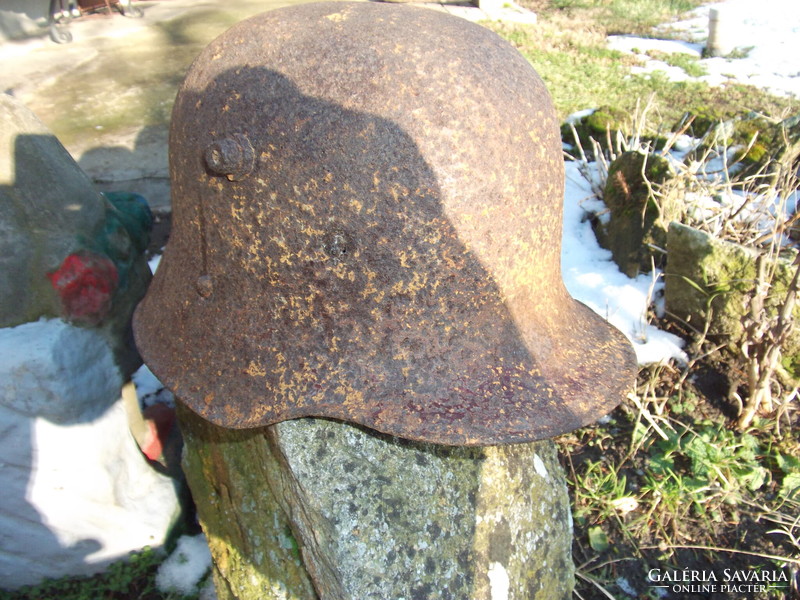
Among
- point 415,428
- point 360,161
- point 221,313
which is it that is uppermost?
point 360,161

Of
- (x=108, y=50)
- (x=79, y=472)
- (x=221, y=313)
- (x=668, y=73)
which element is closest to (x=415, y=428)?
(x=221, y=313)

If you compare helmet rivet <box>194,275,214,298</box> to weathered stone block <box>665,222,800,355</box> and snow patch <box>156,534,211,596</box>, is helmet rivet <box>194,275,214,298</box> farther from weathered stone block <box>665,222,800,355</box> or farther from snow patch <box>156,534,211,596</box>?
weathered stone block <box>665,222,800,355</box>

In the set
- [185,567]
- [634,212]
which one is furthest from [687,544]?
[185,567]

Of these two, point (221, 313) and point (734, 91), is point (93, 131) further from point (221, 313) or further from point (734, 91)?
point (734, 91)

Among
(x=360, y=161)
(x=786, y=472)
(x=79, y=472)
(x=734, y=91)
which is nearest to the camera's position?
(x=360, y=161)

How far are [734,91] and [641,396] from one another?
4.42m

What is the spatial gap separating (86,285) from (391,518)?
119cm

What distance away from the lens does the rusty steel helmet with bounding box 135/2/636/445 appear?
129cm

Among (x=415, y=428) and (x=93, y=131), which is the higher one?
(x=415, y=428)

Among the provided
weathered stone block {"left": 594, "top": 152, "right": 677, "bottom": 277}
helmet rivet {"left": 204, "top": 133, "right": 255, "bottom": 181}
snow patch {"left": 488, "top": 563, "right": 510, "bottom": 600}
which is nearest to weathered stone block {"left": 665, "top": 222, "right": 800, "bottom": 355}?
weathered stone block {"left": 594, "top": 152, "right": 677, "bottom": 277}

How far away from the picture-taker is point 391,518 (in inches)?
57.8

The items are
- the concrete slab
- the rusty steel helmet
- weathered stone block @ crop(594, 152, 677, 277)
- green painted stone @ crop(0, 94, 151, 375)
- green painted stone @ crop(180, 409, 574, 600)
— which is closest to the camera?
the rusty steel helmet

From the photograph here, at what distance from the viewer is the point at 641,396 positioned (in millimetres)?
2676

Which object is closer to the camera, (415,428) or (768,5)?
(415,428)
